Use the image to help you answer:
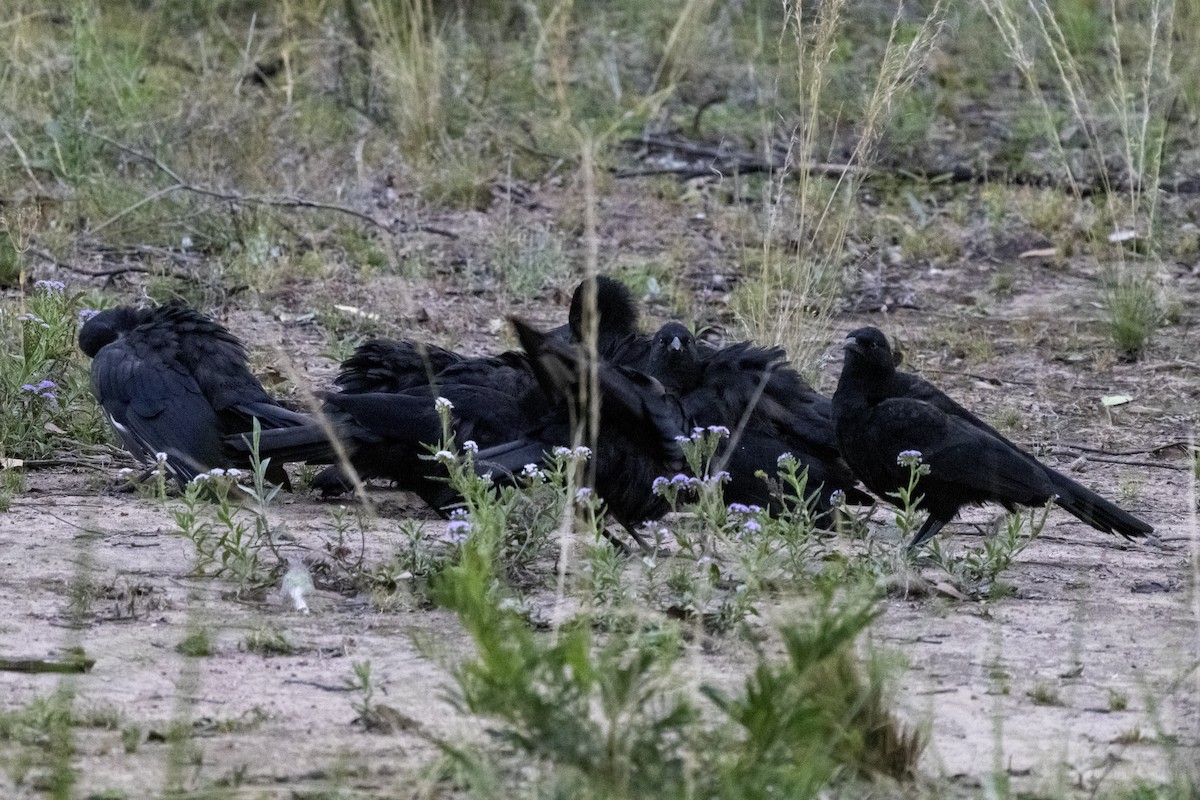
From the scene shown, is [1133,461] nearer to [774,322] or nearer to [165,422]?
[774,322]

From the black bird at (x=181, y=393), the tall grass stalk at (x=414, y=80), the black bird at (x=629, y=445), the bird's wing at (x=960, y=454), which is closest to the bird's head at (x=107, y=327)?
the black bird at (x=181, y=393)

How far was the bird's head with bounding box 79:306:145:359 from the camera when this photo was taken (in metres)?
6.34

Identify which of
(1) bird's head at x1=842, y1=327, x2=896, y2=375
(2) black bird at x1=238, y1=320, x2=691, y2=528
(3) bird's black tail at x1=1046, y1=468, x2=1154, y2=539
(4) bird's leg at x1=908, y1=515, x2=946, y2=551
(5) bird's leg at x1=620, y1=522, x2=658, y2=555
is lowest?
(4) bird's leg at x1=908, y1=515, x2=946, y2=551

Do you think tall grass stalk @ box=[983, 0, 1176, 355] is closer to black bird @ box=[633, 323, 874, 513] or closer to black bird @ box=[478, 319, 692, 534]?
black bird @ box=[633, 323, 874, 513]

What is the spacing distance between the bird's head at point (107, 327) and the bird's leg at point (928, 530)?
3.12 meters

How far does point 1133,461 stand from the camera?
6.46 m

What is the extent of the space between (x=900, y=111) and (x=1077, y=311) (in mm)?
2918

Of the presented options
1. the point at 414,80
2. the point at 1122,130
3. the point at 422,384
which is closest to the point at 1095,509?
the point at 422,384

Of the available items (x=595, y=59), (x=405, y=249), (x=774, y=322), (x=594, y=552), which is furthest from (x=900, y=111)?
(x=594, y=552)

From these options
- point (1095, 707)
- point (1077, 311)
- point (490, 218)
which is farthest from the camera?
point (490, 218)

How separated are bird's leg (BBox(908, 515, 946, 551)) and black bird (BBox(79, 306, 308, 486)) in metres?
2.15

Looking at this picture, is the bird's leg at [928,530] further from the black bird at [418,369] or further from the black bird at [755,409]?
the black bird at [418,369]

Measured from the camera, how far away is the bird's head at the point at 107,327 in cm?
634

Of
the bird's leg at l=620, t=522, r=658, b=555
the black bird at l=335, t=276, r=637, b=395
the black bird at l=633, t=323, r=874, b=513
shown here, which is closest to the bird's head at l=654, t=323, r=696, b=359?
the black bird at l=633, t=323, r=874, b=513
